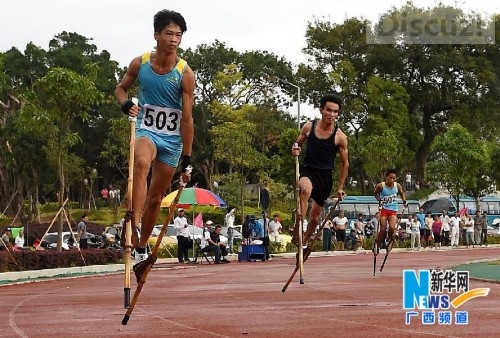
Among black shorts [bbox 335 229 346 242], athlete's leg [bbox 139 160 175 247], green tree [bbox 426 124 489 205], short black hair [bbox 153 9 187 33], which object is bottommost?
black shorts [bbox 335 229 346 242]

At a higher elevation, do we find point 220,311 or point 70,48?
point 70,48

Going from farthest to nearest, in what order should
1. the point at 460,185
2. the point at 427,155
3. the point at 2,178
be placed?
the point at 427,155
the point at 2,178
the point at 460,185

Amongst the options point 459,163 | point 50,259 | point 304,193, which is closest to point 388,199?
point 304,193

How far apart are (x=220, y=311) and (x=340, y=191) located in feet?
14.3

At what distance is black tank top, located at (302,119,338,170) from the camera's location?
48.6ft

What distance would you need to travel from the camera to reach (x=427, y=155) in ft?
258

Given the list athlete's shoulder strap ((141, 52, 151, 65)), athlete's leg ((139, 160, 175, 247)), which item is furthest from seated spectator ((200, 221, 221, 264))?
athlete's shoulder strap ((141, 52, 151, 65))

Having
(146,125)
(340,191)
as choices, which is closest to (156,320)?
(146,125)

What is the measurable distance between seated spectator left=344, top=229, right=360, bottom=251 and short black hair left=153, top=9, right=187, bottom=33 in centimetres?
3425

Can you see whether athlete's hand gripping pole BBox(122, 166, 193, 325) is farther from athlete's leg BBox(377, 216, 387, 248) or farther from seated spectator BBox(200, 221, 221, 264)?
seated spectator BBox(200, 221, 221, 264)

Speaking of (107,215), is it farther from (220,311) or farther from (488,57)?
(220,311)

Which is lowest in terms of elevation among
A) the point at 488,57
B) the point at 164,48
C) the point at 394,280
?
the point at 394,280

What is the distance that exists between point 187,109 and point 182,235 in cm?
2268

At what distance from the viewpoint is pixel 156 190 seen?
10.3m
